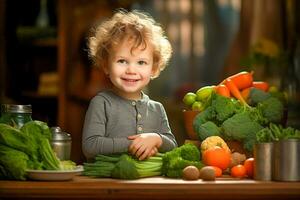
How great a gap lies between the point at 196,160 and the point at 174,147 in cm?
11

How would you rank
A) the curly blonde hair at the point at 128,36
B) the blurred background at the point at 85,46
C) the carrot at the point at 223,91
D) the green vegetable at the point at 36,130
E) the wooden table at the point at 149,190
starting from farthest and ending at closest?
the blurred background at the point at 85,46 → the carrot at the point at 223,91 → the curly blonde hair at the point at 128,36 → the green vegetable at the point at 36,130 → the wooden table at the point at 149,190

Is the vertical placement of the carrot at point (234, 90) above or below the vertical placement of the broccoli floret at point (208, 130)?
above

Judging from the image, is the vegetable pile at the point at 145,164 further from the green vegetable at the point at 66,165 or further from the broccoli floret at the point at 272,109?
the broccoli floret at the point at 272,109

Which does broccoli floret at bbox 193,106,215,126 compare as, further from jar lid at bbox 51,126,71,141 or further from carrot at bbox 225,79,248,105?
jar lid at bbox 51,126,71,141

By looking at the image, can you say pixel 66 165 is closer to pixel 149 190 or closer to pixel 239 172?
pixel 149 190

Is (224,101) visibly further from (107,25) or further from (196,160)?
(107,25)

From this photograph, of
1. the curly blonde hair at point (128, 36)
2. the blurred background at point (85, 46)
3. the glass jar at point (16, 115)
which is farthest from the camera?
the blurred background at point (85, 46)

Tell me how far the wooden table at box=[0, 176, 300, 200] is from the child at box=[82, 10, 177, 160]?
208mm

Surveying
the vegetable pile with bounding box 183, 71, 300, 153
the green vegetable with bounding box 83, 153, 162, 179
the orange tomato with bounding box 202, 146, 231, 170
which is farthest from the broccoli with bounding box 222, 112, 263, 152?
the green vegetable with bounding box 83, 153, 162, 179

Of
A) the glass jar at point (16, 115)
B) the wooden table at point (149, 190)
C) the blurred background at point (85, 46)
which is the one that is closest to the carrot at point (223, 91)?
the wooden table at point (149, 190)

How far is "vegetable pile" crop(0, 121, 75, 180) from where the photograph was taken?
1.50 m

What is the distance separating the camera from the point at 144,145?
5.41ft

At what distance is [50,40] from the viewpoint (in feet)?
14.5

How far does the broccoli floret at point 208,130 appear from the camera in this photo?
1795mm
